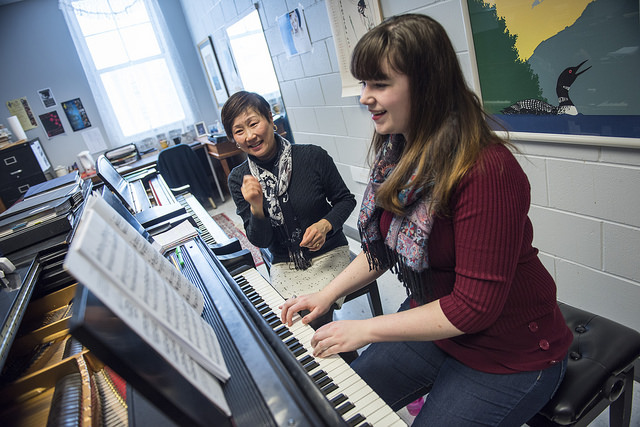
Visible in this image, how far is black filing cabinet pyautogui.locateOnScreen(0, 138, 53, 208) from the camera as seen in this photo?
474 centimetres

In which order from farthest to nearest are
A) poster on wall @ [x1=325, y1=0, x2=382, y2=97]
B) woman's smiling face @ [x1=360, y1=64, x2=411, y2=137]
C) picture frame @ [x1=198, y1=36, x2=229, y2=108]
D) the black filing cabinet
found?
picture frame @ [x1=198, y1=36, x2=229, y2=108] → the black filing cabinet → poster on wall @ [x1=325, y1=0, x2=382, y2=97] → woman's smiling face @ [x1=360, y1=64, x2=411, y2=137]

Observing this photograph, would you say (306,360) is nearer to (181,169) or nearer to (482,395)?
(482,395)

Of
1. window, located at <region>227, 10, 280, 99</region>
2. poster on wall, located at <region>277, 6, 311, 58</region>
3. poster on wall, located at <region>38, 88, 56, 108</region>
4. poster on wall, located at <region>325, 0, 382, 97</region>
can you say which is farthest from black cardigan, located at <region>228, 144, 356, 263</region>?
poster on wall, located at <region>38, 88, 56, 108</region>

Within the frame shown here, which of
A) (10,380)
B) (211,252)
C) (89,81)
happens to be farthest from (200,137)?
(10,380)

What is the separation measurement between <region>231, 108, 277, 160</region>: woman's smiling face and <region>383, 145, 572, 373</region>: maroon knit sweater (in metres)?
0.98

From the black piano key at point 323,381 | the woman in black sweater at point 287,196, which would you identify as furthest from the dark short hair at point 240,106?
the black piano key at point 323,381

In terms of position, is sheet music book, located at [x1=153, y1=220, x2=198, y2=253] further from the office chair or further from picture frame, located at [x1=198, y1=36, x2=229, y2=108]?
picture frame, located at [x1=198, y1=36, x2=229, y2=108]

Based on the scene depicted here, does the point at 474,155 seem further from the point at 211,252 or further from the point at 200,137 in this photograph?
the point at 200,137

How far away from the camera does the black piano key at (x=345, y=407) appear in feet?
2.61

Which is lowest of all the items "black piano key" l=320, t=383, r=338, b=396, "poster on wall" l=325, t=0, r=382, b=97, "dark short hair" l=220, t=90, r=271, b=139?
"black piano key" l=320, t=383, r=338, b=396

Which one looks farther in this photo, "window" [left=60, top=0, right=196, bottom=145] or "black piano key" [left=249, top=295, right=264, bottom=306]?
"window" [left=60, top=0, right=196, bottom=145]

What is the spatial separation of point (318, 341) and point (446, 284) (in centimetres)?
34

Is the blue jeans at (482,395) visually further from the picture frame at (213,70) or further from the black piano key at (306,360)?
the picture frame at (213,70)

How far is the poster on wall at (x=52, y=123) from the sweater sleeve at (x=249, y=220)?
5.01 m
